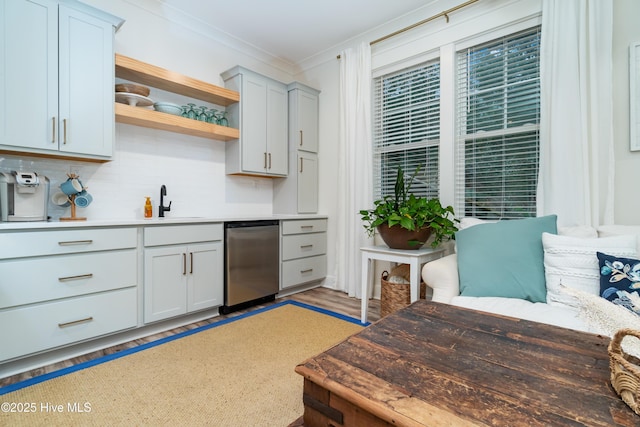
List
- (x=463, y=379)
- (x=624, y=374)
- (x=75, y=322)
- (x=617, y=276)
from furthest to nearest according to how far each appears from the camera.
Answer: (x=75, y=322)
(x=617, y=276)
(x=463, y=379)
(x=624, y=374)

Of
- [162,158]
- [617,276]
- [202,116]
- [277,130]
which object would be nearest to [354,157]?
[277,130]

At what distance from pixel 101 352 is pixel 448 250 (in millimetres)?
2757

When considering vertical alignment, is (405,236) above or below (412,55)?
below

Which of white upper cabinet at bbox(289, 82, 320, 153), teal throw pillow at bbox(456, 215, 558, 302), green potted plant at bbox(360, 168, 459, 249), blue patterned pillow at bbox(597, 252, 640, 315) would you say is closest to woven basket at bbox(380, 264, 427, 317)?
green potted plant at bbox(360, 168, 459, 249)

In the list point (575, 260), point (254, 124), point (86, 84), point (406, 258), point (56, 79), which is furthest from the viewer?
point (254, 124)

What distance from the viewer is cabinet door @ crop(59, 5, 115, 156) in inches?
81.2

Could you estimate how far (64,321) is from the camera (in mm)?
1888

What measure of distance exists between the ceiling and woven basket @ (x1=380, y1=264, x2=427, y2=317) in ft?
7.95

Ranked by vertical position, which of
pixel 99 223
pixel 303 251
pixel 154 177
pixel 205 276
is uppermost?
pixel 154 177

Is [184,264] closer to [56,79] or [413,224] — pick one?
[56,79]

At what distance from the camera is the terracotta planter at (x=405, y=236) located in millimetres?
2426

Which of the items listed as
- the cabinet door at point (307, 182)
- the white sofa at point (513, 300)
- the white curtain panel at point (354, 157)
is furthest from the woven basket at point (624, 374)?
the cabinet door at point (307, 182)

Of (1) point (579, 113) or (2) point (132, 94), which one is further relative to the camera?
(2) point (132, 94)

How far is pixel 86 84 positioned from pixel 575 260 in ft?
10.6
